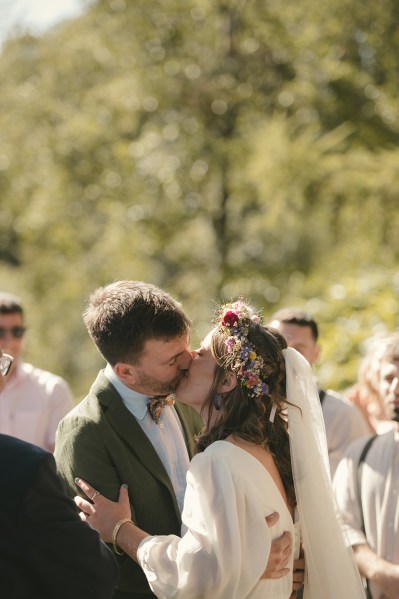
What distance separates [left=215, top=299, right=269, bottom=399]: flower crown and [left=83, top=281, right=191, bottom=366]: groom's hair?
0.21 meters

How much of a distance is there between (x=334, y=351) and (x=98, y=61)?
8111mm

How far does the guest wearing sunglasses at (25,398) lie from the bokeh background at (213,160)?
3714mm

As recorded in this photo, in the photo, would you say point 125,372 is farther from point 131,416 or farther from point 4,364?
point 4,364

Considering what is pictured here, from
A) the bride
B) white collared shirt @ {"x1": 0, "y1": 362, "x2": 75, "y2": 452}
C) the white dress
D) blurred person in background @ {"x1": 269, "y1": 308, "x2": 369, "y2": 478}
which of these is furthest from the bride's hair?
white collared shirt @ {"x1": 0, "y1": 362, "x2": 75, "y2": 452}

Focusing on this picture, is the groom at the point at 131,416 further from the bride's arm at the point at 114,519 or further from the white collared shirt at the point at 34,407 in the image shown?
the white collared shirt at the point at 34,407

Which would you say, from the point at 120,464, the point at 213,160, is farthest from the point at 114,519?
the point at 213,160

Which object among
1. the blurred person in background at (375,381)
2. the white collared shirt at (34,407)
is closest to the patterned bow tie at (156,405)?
the blurred person in background at (375,381)

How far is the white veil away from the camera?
363 centimetres

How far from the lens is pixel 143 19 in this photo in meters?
13.9

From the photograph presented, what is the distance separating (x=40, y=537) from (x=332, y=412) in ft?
11.1

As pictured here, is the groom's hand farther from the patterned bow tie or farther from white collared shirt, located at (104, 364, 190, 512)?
the patterned bow tie

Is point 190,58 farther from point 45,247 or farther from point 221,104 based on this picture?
point 45,247

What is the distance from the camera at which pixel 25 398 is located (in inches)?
246

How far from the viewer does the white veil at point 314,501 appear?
143 inches
